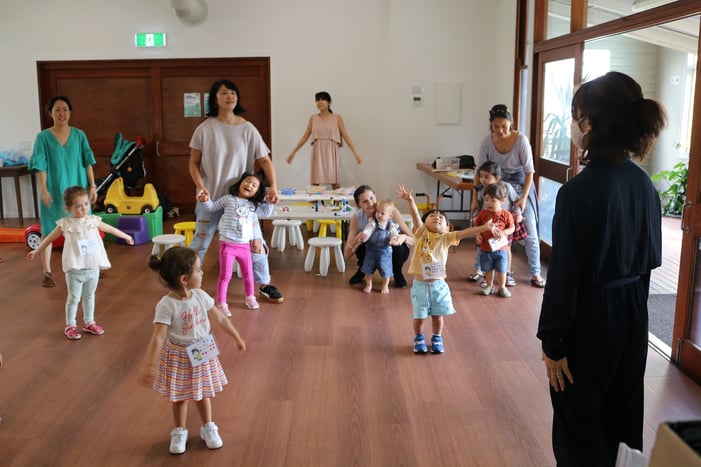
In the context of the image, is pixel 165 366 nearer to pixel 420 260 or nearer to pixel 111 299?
pixel 420 260

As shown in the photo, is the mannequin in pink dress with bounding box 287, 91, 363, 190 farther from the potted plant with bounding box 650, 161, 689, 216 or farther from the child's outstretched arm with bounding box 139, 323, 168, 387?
the child's outstretched arm with bounding box 139, 323, 168, 387

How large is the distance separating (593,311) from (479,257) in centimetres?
359

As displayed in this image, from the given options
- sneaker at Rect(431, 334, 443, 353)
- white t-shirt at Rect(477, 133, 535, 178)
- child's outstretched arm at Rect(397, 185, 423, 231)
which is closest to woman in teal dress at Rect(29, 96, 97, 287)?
child's outstretched arm at Rect(397, 185, 423, 231)

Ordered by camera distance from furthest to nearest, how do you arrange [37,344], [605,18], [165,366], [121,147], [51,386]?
[121,147] < [605,18] < [37,344] < [51,386] < [165,366]

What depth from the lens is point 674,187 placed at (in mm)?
8414

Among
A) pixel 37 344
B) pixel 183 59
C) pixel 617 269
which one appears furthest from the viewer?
pixel 183 59

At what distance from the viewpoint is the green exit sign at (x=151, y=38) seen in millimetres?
8664

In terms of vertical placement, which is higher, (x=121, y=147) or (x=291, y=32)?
(x=291, y=32)

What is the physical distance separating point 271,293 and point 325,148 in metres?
3.47

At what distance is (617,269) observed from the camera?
1970mm

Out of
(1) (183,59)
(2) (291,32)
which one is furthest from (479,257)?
(1) (183,59)

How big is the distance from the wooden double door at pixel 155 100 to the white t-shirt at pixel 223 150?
13.5 ft

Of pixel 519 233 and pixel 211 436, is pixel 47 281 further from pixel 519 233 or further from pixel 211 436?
pixel 519 233

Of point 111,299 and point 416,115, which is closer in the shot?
point 111,299
